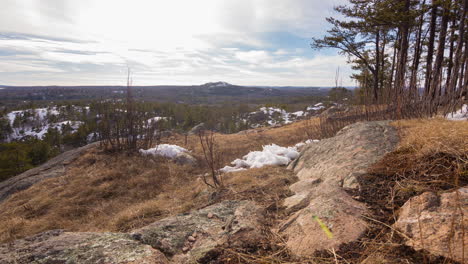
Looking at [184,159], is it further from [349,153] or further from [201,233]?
[201,233]

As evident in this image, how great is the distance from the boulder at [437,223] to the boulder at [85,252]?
4.80 feet

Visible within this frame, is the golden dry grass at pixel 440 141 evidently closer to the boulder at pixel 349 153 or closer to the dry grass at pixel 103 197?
the boulder at pixel 349 153

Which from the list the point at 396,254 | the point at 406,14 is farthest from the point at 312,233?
the point at 406,14

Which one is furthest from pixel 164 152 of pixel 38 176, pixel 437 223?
pixel 437 223

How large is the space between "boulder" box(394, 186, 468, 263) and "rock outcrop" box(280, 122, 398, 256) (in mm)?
253

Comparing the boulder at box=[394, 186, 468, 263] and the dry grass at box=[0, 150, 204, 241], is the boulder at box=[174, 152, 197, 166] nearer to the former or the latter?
the dry grass at box=[0, 150, 204, 241]

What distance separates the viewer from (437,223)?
1239mm

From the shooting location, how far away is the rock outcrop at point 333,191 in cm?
141

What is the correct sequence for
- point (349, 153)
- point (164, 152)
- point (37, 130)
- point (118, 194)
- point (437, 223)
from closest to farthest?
1. point (437, 223)
2. point (349, 153)
3. point (118, 194)
4. point (164, 152)
5. point (37, 130)

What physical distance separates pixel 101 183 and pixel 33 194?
1587mm

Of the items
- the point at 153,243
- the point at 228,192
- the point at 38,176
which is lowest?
the point at 38,176

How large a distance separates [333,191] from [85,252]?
1.88 m

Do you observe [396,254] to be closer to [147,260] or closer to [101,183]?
[147,260]

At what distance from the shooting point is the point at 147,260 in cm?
138
